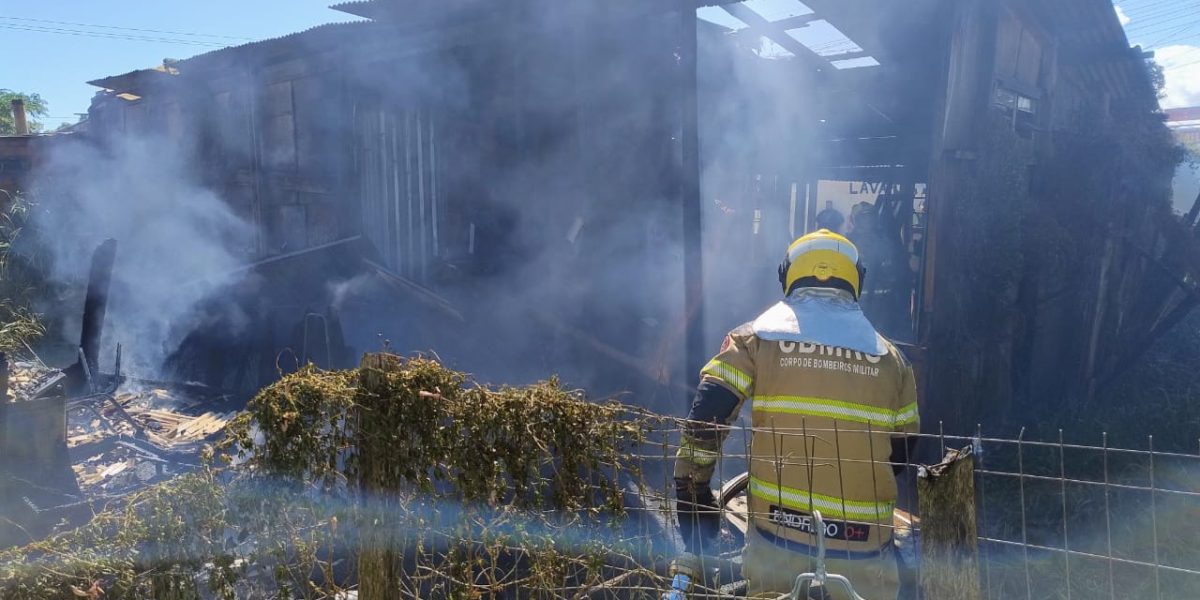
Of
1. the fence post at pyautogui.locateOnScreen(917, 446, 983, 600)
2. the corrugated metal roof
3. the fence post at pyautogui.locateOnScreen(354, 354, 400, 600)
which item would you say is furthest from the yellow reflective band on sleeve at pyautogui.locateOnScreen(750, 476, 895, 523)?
the corrugated metal roof

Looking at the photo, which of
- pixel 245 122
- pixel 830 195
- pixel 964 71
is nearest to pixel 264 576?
pixel 964 71

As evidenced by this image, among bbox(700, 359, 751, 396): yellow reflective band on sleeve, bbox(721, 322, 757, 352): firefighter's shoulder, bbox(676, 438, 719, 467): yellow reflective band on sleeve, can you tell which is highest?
bbox(721, 322, 757, 352): firefighter's shoulder

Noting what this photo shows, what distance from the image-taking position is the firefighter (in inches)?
103

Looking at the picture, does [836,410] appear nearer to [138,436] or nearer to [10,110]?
[138,436]

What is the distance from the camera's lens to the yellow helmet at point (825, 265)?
2807 millimetres

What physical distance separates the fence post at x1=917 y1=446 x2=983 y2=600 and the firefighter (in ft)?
1.54

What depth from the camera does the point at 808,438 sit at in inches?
105

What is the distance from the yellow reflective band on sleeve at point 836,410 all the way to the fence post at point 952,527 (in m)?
0.56

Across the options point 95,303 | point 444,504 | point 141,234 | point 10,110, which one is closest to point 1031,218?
point 444,504

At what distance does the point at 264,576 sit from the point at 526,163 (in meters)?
6.33

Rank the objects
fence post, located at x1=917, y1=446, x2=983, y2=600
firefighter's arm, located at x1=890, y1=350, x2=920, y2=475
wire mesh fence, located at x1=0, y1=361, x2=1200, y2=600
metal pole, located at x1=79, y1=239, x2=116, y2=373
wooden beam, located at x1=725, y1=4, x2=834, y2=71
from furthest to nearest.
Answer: metal pole, located at x1=79, y1=239, x2=116, y2=373 → wooden beam, located at x1=725, y1=4, x2=834, y2=71 → firefighter's arm, located at x1=890, y1=350, x2=920, y2=475 → wire mesh fence, located at x1=0, y1=361, x2=1200, y2=600 → fence post, located at x1=917, y1=446, x2=983, y2=600

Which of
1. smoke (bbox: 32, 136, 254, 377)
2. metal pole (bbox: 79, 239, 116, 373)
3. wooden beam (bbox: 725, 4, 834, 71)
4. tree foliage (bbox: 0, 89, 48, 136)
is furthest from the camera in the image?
tree foliage (bbox: 0, 89, 48, 136)

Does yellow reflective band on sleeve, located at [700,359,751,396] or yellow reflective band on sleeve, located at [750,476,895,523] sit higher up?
yellow reflective band on sleeve, located at [700,359,751,396]

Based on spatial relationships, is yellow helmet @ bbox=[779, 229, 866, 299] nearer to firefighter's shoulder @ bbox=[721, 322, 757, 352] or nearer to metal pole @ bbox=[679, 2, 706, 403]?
firefighter's shoulder @ bbox=[721, 322, 757, 352]
